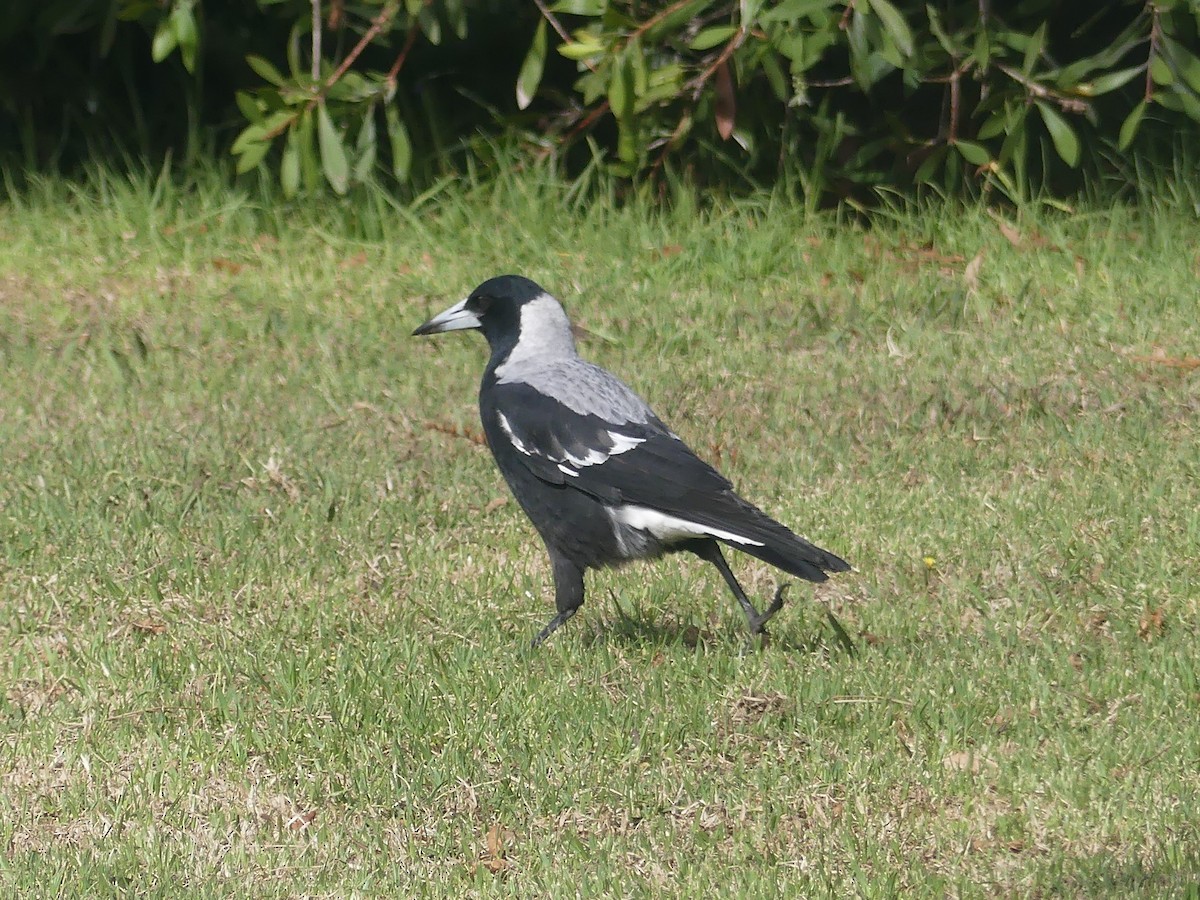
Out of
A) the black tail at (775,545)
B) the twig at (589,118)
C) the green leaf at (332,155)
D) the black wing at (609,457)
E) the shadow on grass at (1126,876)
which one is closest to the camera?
the shadow on grass at (1126,876)

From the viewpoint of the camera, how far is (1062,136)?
23.5 feet

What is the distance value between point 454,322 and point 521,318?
29cm

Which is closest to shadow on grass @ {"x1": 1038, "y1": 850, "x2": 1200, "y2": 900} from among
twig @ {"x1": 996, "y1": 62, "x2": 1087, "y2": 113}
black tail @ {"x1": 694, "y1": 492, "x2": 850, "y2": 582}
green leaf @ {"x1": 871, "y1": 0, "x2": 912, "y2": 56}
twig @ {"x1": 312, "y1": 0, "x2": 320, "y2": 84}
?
black tail @ {"x1": 694, "y1": 492, "x2": 850, "y2": 582}

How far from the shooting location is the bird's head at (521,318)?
495 centimetres

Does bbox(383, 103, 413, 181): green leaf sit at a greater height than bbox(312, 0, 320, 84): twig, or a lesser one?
lesser

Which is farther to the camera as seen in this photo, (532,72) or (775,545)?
(532,72)

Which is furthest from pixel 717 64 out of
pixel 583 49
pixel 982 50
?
pixel 982 50

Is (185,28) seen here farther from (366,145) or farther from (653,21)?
(653,21)

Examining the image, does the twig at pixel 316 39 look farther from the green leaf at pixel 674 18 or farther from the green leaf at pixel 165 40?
the green leaf at pixel 674 18

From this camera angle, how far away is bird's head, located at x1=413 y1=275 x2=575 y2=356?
4.95 meters

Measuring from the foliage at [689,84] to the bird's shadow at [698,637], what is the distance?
2.97 metres

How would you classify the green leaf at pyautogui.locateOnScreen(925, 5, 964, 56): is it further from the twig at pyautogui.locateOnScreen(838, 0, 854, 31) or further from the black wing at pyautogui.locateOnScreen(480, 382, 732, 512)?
the black wing at pyautogui.locateOnScreen(480, 382, 732, 512)

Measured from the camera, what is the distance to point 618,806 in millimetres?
3568

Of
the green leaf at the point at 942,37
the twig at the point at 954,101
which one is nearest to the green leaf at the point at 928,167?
the twig at the point at 954,101
